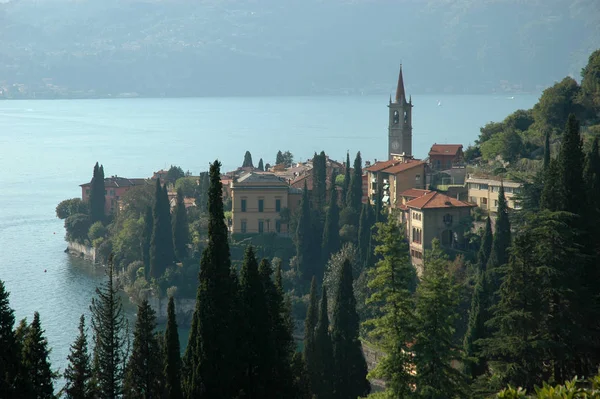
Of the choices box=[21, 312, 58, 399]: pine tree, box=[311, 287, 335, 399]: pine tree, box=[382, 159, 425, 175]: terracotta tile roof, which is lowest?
box=[311, 287, 335, 399]: pine tree

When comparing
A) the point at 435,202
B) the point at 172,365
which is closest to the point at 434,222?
the point at 435,202

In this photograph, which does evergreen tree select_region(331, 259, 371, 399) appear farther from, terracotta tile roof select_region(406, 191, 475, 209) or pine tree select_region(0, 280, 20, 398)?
pine tree select_region(0, 280, 20, 398)

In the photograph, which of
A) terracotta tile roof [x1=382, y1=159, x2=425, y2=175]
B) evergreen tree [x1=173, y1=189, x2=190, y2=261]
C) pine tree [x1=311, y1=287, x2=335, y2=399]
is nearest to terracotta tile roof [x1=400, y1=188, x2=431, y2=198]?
terracotta tile roof [x1=382, y1=159, x2=425, y2=175]

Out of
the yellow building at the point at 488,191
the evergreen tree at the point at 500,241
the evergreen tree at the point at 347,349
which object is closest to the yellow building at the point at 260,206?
the yellow building at the point at 488,191

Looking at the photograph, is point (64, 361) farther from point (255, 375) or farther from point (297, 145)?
point (297, 145)

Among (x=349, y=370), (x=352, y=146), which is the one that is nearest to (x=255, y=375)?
(x=349, y=370)

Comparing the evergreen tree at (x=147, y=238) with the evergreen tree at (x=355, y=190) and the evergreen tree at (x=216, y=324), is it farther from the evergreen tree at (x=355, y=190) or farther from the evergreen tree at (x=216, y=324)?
the evergreen tree at (x=216, y=324)

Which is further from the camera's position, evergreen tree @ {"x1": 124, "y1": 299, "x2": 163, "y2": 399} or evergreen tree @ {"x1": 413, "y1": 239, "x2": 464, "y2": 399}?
evergreen tree @ {"x1": 124, "y1": 299, "x2": 163, "y2": 399}
